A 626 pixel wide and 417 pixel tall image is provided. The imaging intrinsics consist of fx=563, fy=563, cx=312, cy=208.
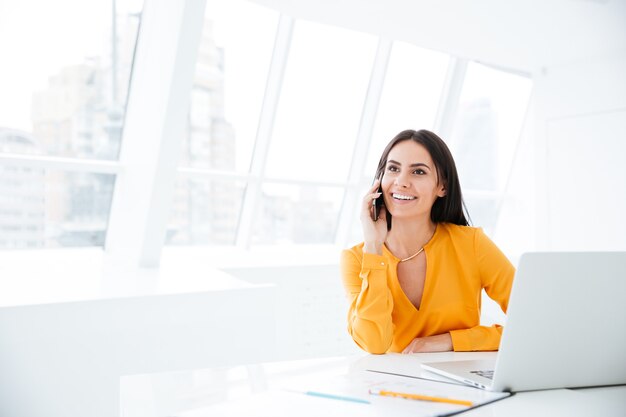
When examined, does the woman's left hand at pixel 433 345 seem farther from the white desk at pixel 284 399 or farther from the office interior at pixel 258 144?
the office interior at pixel 258 144

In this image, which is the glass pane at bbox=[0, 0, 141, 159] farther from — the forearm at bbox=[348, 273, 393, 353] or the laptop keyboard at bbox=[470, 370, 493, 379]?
the laptop keyboard at bbox=[470, 370, 493, 379]

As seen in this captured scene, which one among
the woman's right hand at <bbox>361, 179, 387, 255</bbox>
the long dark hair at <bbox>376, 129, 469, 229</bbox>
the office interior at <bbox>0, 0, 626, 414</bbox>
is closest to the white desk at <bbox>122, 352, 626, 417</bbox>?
the woman's right hand at <bbox>361, 179, 387, 255</bbox>

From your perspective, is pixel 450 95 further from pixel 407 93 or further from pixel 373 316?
pixel 373 316

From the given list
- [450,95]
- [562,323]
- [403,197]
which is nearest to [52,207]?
[403,197]

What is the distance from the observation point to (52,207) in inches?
141

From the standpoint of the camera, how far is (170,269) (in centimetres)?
339

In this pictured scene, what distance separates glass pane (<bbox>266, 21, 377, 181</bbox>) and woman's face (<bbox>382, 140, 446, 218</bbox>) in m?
2.69

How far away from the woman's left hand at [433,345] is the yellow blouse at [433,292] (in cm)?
6

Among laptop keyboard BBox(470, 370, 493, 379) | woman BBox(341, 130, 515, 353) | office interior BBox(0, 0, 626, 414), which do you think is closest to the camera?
laptop keyboard BBox(470, 370, 493, 379)

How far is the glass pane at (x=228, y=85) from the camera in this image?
4.22 metres

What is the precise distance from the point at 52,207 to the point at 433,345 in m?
2.81

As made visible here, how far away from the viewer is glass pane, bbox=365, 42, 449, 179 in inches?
207

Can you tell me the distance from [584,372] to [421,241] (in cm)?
89

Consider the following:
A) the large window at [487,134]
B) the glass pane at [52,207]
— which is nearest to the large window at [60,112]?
the glass pane at [52,207]
